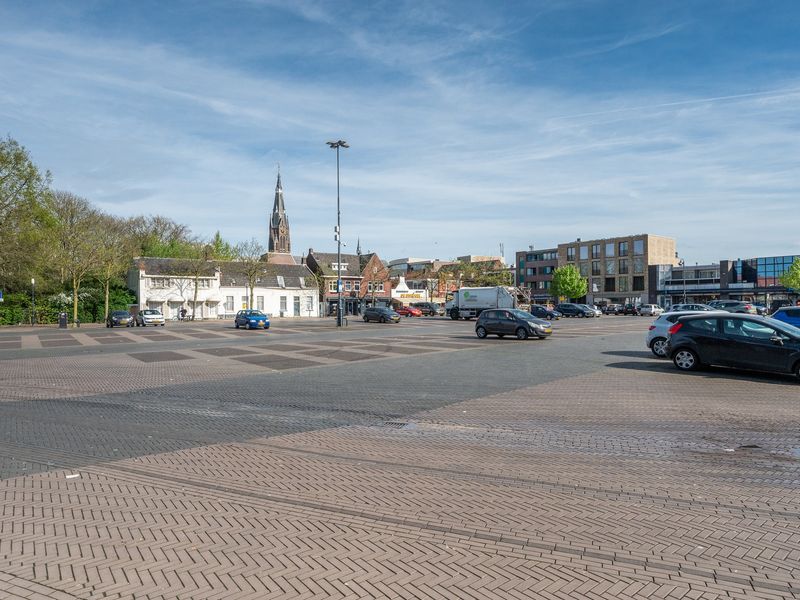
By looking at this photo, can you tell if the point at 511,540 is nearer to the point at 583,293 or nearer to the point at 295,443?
the point at 295,443

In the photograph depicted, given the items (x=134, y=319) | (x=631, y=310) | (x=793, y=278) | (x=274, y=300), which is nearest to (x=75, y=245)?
(x=134, y=319)

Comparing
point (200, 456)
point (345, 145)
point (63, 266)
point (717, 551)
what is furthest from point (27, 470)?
point (63, 266)

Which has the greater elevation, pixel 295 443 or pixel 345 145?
pixel 345 145

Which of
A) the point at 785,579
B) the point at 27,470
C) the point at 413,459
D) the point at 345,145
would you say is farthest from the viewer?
the point at 345,145

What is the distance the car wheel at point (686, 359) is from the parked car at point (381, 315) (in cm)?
3409

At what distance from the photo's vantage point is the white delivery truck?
170 ft

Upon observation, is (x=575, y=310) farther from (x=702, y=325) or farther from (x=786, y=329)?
(x=786, y=329)

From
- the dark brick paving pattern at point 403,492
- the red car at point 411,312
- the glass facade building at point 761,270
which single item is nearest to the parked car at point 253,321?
the red car at point 411,312

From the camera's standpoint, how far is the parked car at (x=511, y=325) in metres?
28.5

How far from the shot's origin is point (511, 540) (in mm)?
4664

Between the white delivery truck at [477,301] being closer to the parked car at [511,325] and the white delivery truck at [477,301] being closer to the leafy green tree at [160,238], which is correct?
the parked car at [511,325]

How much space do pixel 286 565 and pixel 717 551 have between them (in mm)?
3264

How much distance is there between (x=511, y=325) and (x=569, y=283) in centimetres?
7139

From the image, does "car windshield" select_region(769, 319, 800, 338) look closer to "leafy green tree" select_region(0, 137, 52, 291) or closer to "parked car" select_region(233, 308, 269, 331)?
"parked car" select_region(233, 308, 269, 331)
